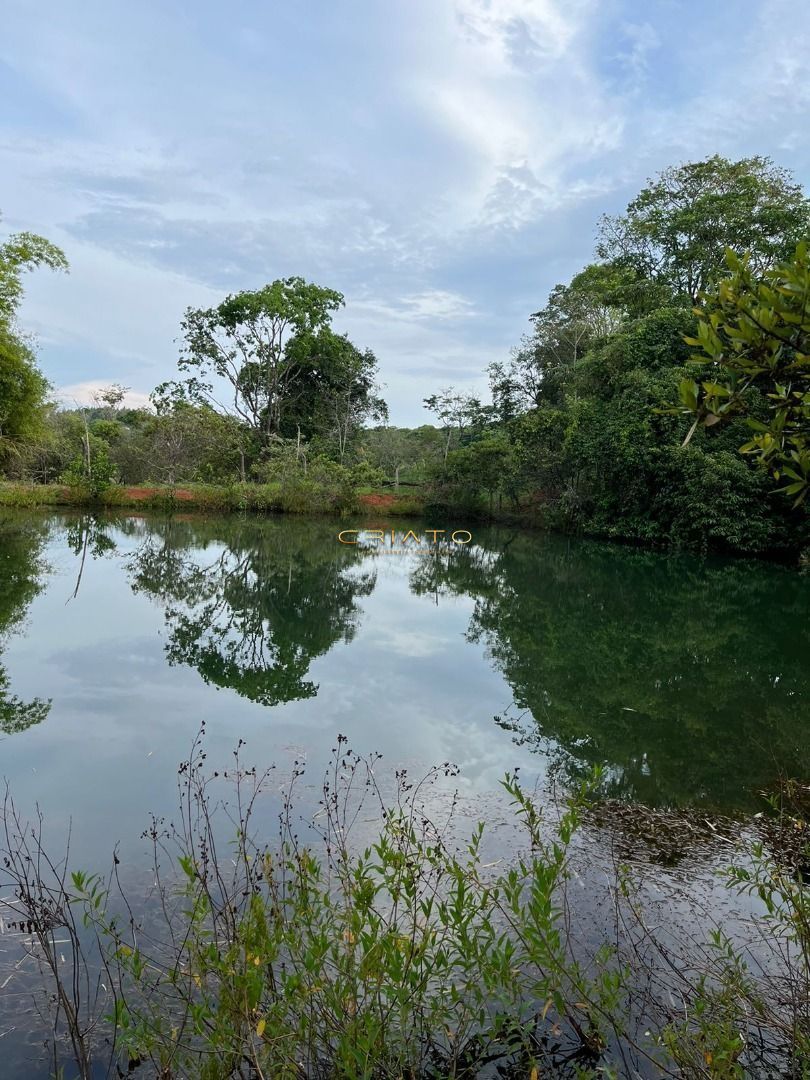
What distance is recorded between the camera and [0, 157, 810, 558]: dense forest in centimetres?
1839

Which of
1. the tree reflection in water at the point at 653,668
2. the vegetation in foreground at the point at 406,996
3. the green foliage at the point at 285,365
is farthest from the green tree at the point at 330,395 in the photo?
the vegetation in foreground at the point at 406,996

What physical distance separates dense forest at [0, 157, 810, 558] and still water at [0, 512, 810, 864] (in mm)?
3483

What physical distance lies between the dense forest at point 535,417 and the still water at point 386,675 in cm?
348

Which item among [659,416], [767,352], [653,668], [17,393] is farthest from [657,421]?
[767,352]

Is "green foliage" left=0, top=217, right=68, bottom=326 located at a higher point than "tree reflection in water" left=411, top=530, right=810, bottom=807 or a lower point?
higher

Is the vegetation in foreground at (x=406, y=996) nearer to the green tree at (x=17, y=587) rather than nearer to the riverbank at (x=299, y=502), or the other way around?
the green tree at (x=17, y=587)

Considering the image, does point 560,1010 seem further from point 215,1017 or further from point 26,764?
point 26,764

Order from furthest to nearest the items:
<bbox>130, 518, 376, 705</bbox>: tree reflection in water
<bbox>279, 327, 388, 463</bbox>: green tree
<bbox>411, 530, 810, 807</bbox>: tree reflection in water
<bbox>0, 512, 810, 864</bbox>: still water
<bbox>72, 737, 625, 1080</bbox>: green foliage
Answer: <bbox>279, 327, 388, 463</bbox>: green tree, <bbox>130, 518, 376, 705</bbox>: tree reflection in water, <bbox>411, 530, 810, 807</bbox>: tree reflection in water, <bbox>0, 512, 810, 864</bbox>: still water, <bbox>72, 737, 625, 1080</bbox>: green foliage

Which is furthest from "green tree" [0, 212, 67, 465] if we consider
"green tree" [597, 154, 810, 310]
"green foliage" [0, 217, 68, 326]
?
"green tree" [597, 154, 810, 310]

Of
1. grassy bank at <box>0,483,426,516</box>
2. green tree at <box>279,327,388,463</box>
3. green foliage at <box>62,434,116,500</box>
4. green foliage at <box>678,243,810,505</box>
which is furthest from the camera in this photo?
green tree at <box>279,327,388,463</box>

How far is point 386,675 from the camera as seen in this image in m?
7.01

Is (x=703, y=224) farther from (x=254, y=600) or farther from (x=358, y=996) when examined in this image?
(x=358, y=996)

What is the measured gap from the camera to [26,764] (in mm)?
4324

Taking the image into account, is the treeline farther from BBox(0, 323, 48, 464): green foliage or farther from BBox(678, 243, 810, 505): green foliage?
BBox(0, 323, 48, 464): green foliage
